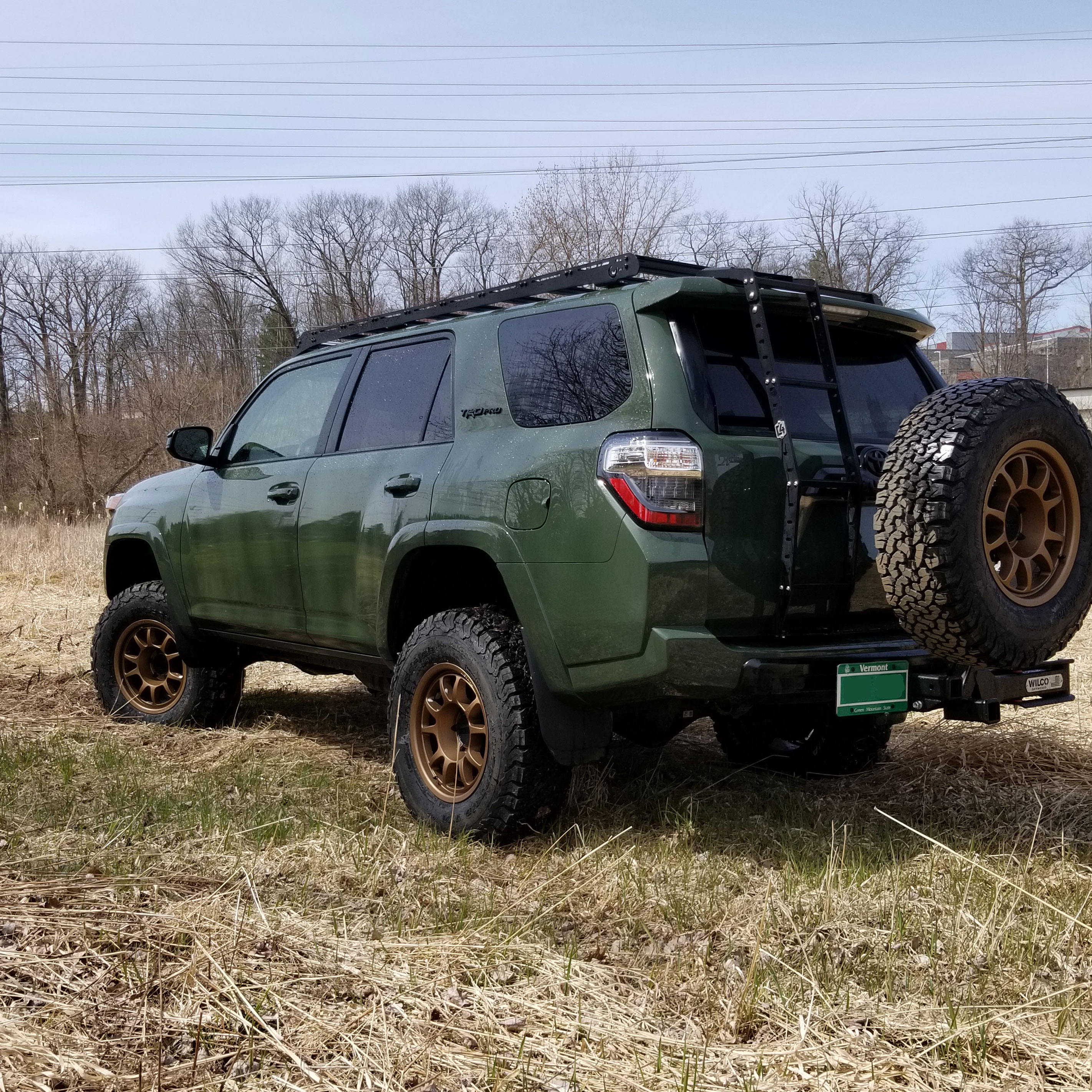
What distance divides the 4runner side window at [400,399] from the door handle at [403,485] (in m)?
0.16

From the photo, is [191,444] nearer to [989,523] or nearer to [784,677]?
[784,677]

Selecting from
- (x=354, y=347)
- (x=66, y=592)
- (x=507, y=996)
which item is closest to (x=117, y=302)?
(x=66, y=592)

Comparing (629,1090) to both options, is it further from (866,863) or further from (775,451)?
(775,451)

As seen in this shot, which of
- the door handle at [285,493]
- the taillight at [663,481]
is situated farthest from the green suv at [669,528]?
the door handle at [285,493]

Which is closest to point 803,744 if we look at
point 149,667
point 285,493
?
point 285,493

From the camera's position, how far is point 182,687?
19.5ft

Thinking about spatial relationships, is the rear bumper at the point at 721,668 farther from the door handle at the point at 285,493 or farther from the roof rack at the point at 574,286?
the door handle at the point at 285,493

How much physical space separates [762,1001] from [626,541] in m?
1.34

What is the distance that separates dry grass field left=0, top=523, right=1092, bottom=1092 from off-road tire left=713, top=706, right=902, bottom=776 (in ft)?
0.34

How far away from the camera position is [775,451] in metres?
3.49

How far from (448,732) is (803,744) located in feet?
5.75

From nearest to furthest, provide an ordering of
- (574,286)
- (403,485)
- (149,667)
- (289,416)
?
1. (574,286)
2. (403,485)
3. (289,416)
4. (149,667)

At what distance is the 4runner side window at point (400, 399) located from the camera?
14.2ft

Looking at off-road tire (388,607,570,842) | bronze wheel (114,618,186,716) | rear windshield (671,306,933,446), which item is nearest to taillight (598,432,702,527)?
rear windshield (671,306,933,446)
